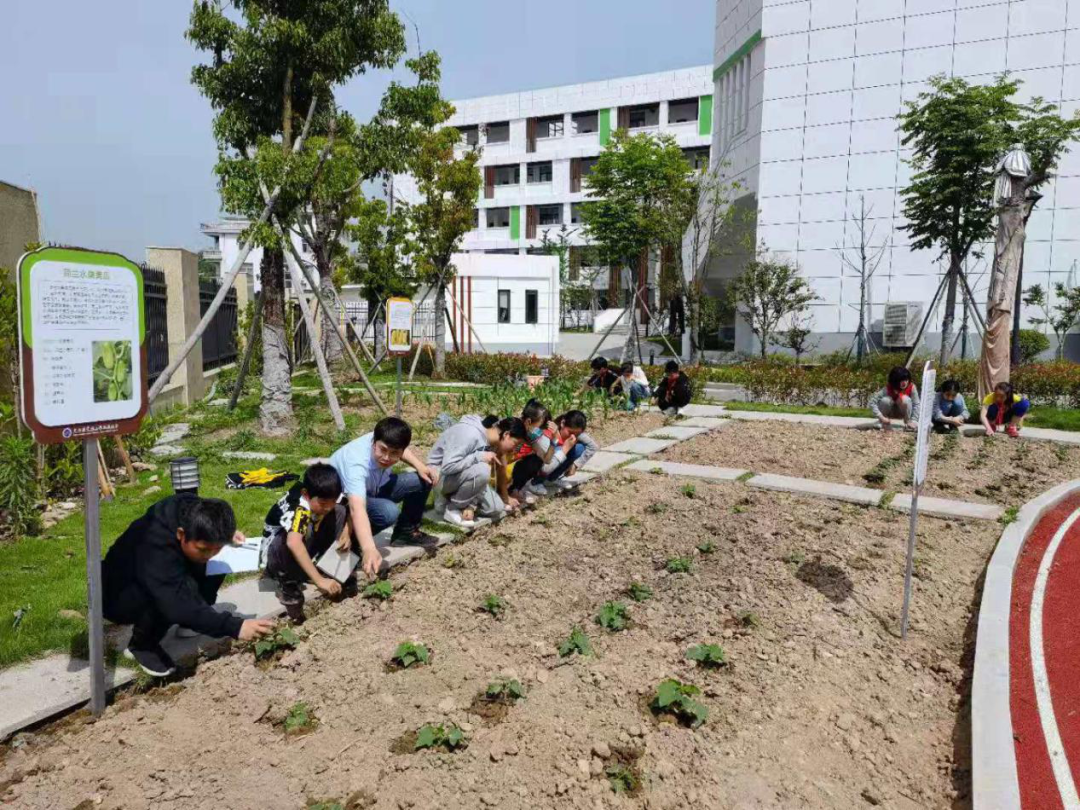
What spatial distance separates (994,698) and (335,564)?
359 cm

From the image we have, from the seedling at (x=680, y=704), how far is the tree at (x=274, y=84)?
26.3 feet

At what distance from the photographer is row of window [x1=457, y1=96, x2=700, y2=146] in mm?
46500

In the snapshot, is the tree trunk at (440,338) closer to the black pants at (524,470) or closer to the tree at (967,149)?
the tree at (967,149)

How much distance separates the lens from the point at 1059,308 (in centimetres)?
2191

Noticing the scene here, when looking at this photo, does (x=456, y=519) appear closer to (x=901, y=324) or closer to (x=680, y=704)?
(x=680, y=704)

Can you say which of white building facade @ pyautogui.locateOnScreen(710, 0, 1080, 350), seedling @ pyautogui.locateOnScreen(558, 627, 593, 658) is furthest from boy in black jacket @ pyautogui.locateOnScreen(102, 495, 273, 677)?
white building facade @ pyautogui.locateOnScreen(710, 0, 1080, 350)

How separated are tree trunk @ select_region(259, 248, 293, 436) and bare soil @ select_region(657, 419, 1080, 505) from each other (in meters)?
5.22

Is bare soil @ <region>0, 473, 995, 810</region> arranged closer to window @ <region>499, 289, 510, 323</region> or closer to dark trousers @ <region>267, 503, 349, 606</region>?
dark trousers @ <region>267, 503, 349, 606</region>

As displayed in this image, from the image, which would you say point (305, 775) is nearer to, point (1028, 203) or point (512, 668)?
point (512, 668)

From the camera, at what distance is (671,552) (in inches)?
224

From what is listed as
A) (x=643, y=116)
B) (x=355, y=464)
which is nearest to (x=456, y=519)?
(x=355, y=464)

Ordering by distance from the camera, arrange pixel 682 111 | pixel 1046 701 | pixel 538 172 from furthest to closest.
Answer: pixel 538 172
pixel 682 111
pixel 1046 701

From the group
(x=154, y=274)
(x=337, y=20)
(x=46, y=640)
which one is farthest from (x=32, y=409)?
(x=154, y=274)

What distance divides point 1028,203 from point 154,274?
14373mm
